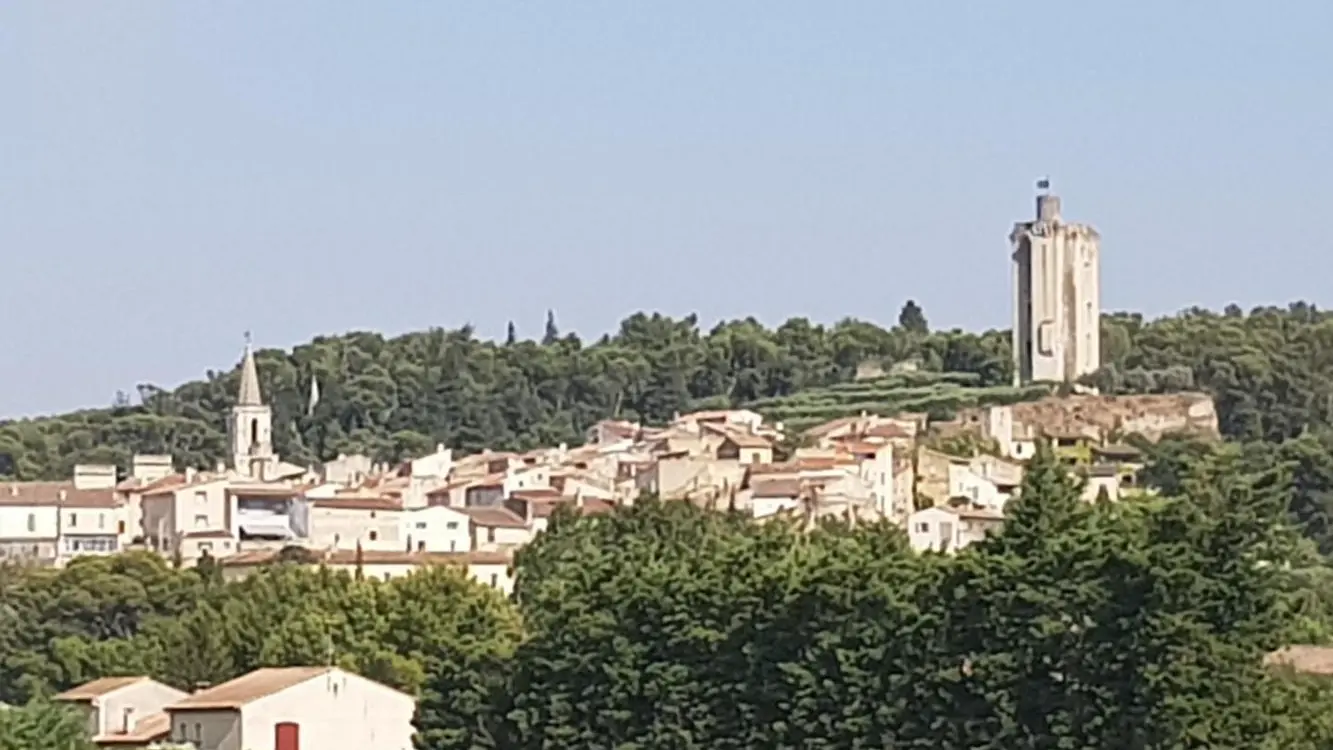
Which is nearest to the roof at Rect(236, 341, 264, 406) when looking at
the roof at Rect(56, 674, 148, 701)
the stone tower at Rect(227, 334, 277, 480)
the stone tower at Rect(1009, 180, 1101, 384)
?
the stone tower at Rect(227, 334, 277, 480)

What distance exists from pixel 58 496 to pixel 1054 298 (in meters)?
37.4

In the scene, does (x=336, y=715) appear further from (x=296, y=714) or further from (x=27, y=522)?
(x=27, y=522)

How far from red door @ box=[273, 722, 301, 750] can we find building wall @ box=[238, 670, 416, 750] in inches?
2.6

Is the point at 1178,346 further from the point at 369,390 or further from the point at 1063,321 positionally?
the point at 369,390

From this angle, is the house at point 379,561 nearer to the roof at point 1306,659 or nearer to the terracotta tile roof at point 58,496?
the terracotta tile roof at point 58,496

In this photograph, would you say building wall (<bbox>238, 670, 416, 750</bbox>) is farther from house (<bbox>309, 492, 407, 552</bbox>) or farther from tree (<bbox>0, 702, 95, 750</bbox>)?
house (<bbox>309, 492, 407, 552</bbox>)

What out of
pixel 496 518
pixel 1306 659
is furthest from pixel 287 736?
pixel 496 518

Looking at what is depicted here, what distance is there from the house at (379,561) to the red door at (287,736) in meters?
27.7

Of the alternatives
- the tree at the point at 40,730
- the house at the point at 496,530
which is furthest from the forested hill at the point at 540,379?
the tree at the point at 40,730

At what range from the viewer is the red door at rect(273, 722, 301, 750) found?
50719 mm

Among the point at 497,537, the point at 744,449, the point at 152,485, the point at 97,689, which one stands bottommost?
the point at 97,689

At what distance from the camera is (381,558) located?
84438mm

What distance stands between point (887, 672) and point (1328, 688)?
5065 mm

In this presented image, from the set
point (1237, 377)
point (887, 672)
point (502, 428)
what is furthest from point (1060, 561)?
point (502, 428)
